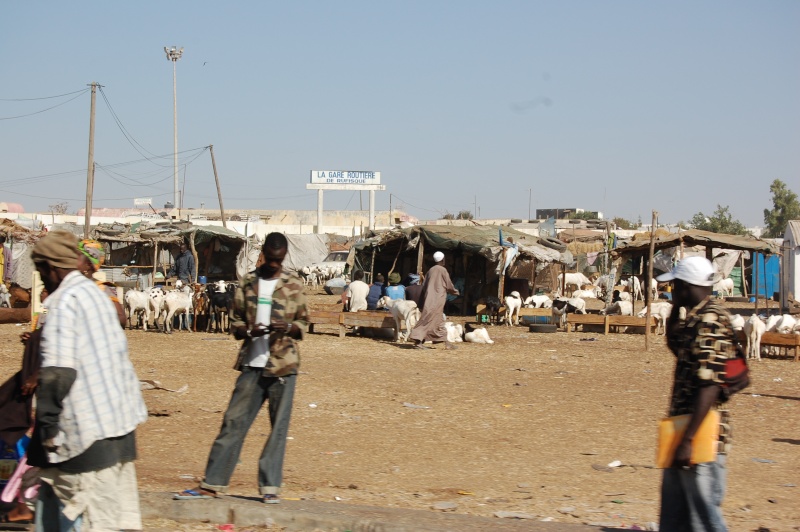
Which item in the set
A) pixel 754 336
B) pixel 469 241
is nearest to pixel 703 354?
pixel 754 336

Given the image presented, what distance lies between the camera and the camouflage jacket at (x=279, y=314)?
5.72 meters

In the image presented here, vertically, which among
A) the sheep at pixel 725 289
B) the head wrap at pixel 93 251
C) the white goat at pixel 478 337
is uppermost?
the sheep at pixel 725 289

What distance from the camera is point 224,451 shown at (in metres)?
5.75

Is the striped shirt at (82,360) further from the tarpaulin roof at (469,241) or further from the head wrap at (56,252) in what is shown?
the tarpaulin roof at (469,241)

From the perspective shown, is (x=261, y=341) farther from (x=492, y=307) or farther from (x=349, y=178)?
(x=349, y=178)

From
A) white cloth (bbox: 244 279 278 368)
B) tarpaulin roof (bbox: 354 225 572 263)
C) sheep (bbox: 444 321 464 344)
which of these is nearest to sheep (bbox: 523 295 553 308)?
tarpaulin roof (bbox: 354 225 572 263)

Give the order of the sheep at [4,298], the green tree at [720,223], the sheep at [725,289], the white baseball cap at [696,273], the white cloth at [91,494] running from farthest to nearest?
the green tree at [720,223] < the sheep at [725,289] < the sheep at [4,298] < the white baseball cap at [696,273] < the white cloth at [91,494]

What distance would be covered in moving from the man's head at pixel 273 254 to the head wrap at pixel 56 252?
1678 millimetres

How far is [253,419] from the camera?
5.75 meters

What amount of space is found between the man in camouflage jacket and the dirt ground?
32.5 inches

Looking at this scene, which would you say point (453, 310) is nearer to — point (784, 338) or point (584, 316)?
point (584, 316)

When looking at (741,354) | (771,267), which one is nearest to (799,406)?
(741,354)

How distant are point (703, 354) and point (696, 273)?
1.31 feet

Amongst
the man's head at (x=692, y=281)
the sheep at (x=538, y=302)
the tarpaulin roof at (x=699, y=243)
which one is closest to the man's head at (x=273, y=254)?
the man's head at (x=692, y=281)
